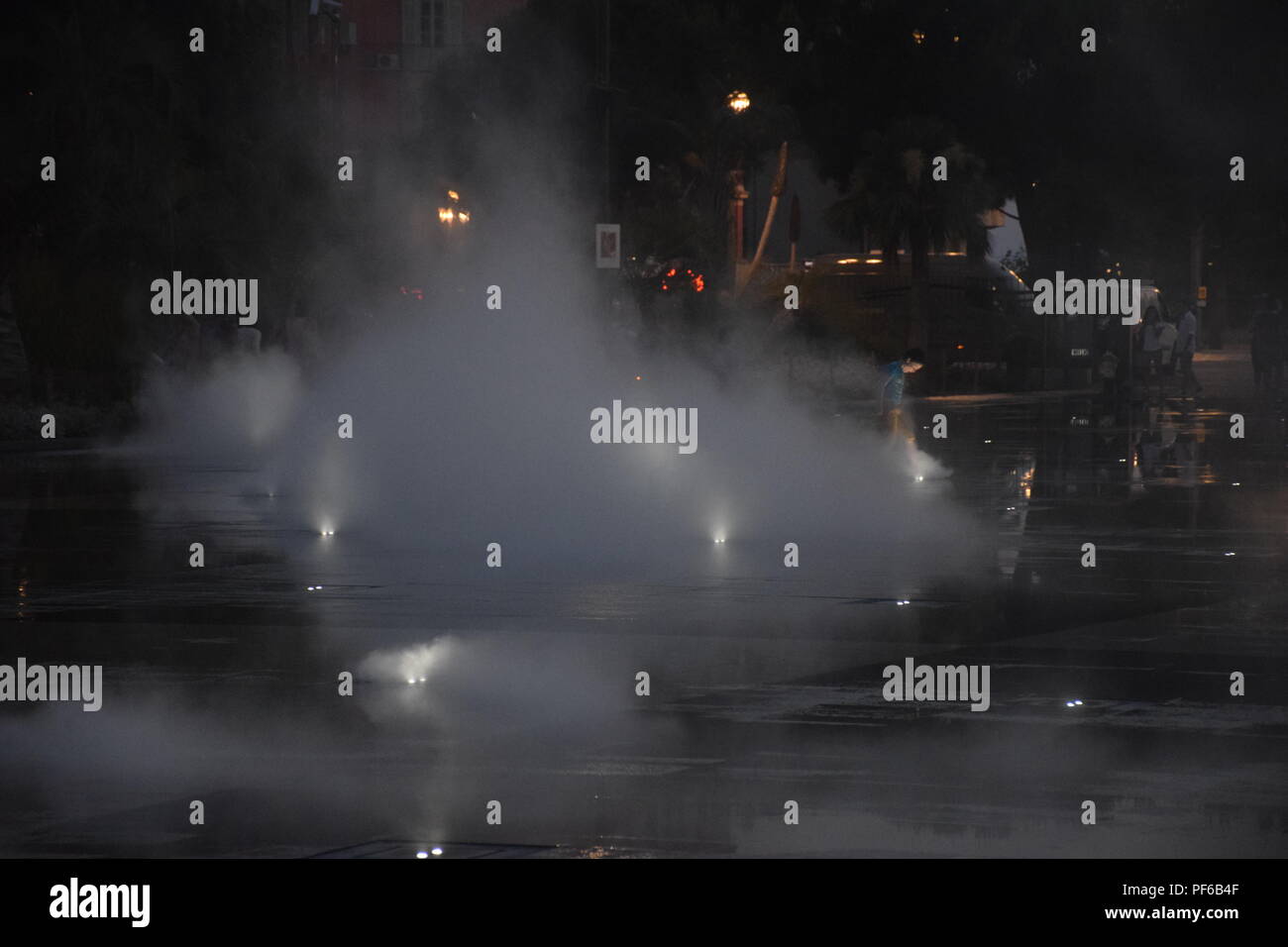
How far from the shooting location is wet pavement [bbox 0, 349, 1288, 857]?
26.1ft

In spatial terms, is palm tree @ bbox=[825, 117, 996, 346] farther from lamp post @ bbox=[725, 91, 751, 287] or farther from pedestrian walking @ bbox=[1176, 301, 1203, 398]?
pedestrian walking @ bbox=[1176, 301, 1203, 398]

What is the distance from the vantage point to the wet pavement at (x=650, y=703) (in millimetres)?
7941

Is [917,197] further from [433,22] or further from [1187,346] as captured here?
[433,22]

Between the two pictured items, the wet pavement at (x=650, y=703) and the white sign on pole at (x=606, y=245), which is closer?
the wet pavement at (x=650, y=703)

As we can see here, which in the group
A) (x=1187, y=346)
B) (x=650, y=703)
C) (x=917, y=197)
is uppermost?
(x=917, y=197)

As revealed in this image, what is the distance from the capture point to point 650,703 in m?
10.6

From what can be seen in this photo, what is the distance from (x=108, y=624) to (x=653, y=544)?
5.66 meters

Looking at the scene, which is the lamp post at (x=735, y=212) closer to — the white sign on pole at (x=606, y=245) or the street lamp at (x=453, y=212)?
the street lamp at (x=453, y=212)

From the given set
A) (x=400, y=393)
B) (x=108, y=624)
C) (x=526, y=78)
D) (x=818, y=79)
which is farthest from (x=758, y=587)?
(x=818, y=79)

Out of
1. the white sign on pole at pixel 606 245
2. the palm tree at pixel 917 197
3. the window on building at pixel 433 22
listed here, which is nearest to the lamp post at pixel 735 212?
the palm tree at pixel 917 197

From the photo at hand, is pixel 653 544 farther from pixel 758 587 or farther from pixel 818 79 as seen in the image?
pixel 818 79

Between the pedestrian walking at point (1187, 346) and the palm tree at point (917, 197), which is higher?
the palm tree at point (917, 197)

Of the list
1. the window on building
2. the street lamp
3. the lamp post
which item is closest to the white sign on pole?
the street lamp

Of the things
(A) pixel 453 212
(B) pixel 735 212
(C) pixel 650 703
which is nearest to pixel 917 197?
(B) pixel 735 212
